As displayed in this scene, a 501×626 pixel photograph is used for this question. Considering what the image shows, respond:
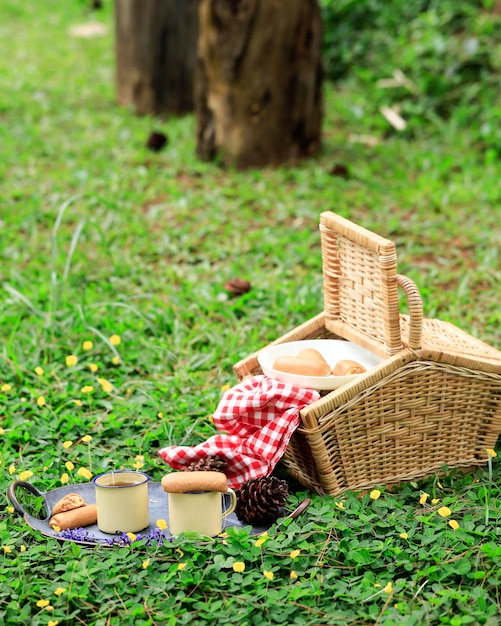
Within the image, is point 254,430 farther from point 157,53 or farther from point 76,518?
point 157,53

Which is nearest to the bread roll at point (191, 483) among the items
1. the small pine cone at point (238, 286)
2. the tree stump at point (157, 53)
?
the small pine cone at point (238, 286)

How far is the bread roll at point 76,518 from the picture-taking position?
9.11 feet

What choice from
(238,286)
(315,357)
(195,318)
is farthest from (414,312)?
(238,286)

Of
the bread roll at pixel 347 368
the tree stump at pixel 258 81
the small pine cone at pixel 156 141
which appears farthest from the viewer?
the small pine cone at pixel 156 141

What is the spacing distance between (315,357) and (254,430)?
0.33 m

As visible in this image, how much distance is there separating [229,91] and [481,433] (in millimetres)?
4123

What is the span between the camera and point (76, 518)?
2789mm

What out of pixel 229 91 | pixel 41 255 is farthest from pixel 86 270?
pixel 229 91

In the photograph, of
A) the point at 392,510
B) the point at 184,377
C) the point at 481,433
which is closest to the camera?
the point at 392,510

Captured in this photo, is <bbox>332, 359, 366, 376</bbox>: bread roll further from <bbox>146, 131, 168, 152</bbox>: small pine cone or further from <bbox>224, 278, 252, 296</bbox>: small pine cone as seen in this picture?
<bbox>146, 131, 168, 152</bbox>: small pine cone

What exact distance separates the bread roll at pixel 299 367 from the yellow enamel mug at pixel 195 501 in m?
0.50

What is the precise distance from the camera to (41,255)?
5.29 meters

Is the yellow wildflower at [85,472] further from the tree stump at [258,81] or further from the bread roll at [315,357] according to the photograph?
the tree stump at [258,81]

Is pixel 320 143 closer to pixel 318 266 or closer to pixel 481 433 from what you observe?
pixel 318 266
